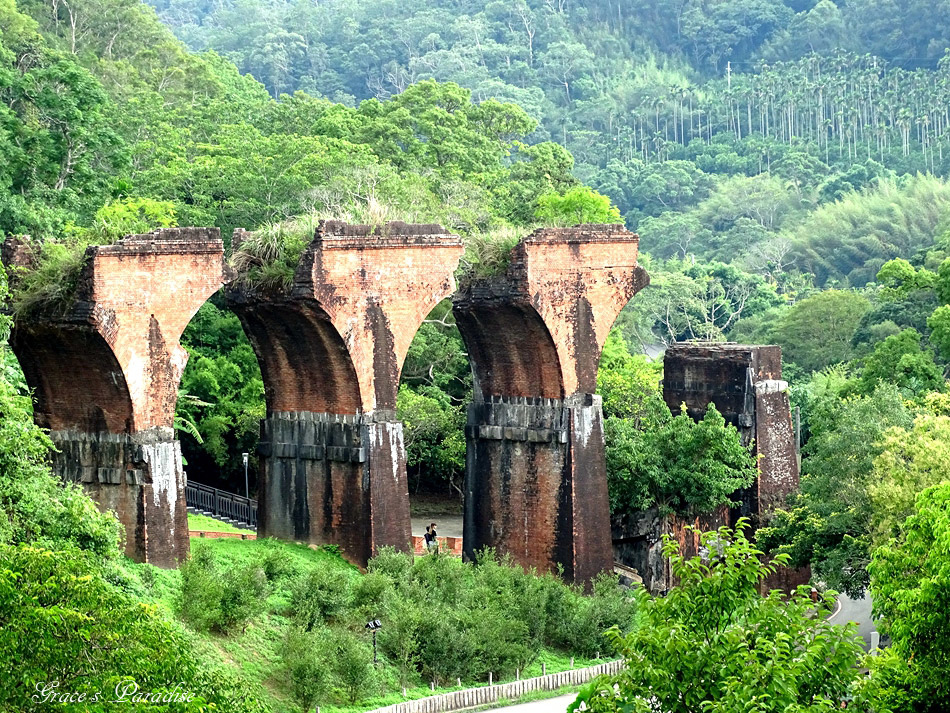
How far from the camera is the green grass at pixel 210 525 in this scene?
3119 centimetres

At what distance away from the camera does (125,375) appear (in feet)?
76.7

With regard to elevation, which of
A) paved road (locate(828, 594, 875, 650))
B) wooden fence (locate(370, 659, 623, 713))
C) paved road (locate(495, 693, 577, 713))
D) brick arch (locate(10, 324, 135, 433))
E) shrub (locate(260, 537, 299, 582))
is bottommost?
paved road (locate(495, 693, 577, 713))

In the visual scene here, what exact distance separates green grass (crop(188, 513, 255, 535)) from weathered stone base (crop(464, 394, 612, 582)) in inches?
172

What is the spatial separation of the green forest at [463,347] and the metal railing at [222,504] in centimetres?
142

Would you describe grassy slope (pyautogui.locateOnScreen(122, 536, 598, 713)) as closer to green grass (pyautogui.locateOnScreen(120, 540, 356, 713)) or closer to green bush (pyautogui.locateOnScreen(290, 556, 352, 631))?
green grass (pyautogui.locateOnScreen(120, 540, 356, 713))

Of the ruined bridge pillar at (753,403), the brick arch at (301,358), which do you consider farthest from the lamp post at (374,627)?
the ruined bridge pillar at (753,403)

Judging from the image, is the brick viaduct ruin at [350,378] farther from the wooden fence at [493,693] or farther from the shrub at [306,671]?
the wooden fence at [493,693]

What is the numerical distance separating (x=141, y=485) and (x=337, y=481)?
4214 millimetres

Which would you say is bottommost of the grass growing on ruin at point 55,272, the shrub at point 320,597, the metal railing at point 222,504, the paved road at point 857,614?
the paved road at point 857,614

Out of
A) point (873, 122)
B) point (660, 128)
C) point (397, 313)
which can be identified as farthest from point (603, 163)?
point (397, 313)

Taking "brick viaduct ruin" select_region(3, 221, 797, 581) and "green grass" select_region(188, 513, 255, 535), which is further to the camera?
"green grass" select_region(188, 513, 255, 535)

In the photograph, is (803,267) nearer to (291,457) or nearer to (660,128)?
(660,128)

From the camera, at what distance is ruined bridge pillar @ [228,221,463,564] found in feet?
86.0

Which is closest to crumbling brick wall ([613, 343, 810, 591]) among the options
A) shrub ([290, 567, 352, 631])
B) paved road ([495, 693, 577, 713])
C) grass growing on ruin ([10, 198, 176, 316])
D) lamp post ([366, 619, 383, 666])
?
paved road ([495, 693, 577, 713])
